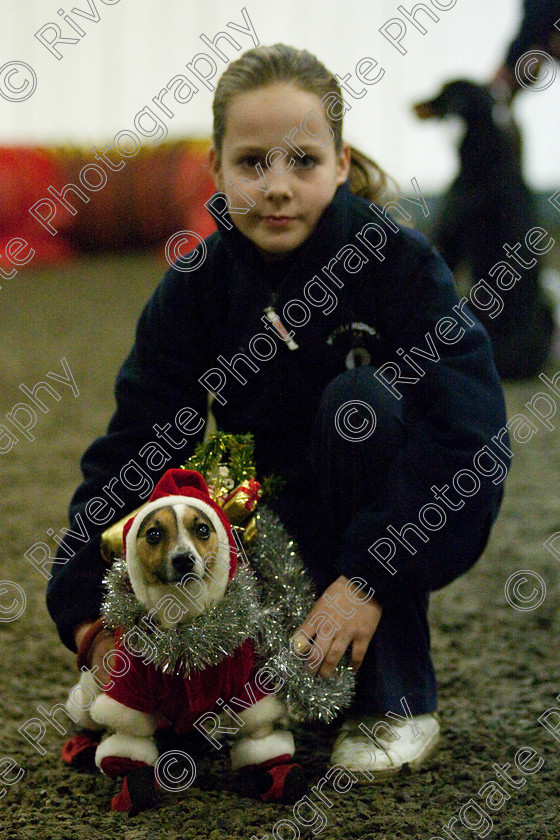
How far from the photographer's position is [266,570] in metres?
0.88

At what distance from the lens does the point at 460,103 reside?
2428 millimetres

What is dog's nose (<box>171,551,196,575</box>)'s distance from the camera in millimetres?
743

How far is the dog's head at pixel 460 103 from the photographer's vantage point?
2.38 meters

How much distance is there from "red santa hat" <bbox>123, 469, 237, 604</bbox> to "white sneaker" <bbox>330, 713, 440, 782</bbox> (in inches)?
9.2

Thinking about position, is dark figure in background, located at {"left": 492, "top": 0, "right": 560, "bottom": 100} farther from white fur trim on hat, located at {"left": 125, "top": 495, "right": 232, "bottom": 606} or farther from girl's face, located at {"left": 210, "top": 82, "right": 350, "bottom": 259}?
white fur trim on hat, located at {"left": 125, "top": 495, "right": 232, "bottom": 606}

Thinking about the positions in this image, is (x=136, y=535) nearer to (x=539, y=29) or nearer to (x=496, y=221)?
(x=539, y=29)

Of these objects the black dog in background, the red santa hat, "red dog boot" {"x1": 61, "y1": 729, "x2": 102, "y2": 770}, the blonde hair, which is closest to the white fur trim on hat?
the red santa hat

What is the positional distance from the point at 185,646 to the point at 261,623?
9cm

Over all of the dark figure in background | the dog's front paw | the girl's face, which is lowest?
the dog's front paw

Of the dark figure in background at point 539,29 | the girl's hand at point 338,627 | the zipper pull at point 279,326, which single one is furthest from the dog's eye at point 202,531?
the dark figure in background at point 539,29

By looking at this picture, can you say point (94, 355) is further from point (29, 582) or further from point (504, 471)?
point (504, 471)

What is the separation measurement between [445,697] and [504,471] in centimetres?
32

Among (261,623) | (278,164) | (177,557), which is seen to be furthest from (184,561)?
(278,164)

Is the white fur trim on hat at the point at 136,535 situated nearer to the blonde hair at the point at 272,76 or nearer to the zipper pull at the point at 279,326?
the zipper pull at the point at 279,326
